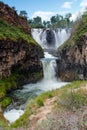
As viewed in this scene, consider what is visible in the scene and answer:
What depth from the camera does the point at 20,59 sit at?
34219mm

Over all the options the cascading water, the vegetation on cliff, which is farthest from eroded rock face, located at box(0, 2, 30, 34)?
the vegetation on cliff

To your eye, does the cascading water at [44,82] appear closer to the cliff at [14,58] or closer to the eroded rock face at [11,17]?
the cliff at [14,58]

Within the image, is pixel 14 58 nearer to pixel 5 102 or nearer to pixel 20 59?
pixel 20 59

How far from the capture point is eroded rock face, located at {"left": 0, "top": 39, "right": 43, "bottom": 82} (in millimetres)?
30422

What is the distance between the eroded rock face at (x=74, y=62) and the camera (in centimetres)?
3344

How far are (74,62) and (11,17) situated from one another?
12070 mm

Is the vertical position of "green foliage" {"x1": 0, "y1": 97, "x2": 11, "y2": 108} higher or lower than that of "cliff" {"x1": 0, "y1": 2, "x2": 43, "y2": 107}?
→ lower

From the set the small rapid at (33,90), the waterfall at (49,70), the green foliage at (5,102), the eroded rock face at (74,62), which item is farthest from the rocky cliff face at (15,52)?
the green foliage at (5,102)

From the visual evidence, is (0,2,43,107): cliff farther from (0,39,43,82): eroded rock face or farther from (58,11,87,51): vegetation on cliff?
(58,11,87,51): vegetation on cliff

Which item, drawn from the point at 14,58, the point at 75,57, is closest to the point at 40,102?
the point at 14,58

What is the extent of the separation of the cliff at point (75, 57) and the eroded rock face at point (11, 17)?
8.56 metres

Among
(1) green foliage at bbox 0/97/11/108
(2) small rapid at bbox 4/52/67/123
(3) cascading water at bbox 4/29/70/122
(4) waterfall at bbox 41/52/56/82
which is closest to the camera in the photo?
(2) small rapid at bbox 4/52/67/123

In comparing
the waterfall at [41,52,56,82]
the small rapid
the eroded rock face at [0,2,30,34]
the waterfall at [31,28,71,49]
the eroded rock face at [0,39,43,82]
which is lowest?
the small rapid

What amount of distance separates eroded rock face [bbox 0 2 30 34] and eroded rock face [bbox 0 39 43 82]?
498 cm
